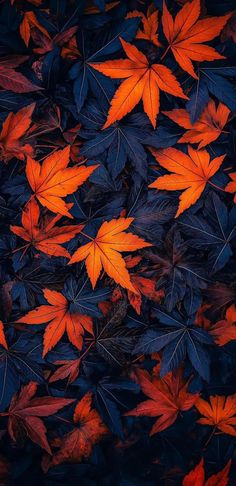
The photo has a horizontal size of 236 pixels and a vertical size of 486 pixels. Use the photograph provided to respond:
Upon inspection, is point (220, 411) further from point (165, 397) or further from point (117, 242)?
point (117, 242)

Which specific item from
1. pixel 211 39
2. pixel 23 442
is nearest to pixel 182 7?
pixel 211 39

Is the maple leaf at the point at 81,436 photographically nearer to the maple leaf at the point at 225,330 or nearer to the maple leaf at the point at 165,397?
the maple leaf at the point at 165,397

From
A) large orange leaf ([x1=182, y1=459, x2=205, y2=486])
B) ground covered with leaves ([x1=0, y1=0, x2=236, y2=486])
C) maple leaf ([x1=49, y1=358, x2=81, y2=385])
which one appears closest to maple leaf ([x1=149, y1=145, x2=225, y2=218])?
ground covered with leaves ([x1=0, y1=0, x2=236, y2=486])

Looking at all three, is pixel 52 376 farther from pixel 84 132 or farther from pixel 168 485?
pixel 84 132

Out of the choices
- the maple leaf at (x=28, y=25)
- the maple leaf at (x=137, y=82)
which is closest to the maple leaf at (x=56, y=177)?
the maple leaf at (x=137, y=82)

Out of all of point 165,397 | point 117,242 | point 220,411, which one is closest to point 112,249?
point 117,242
